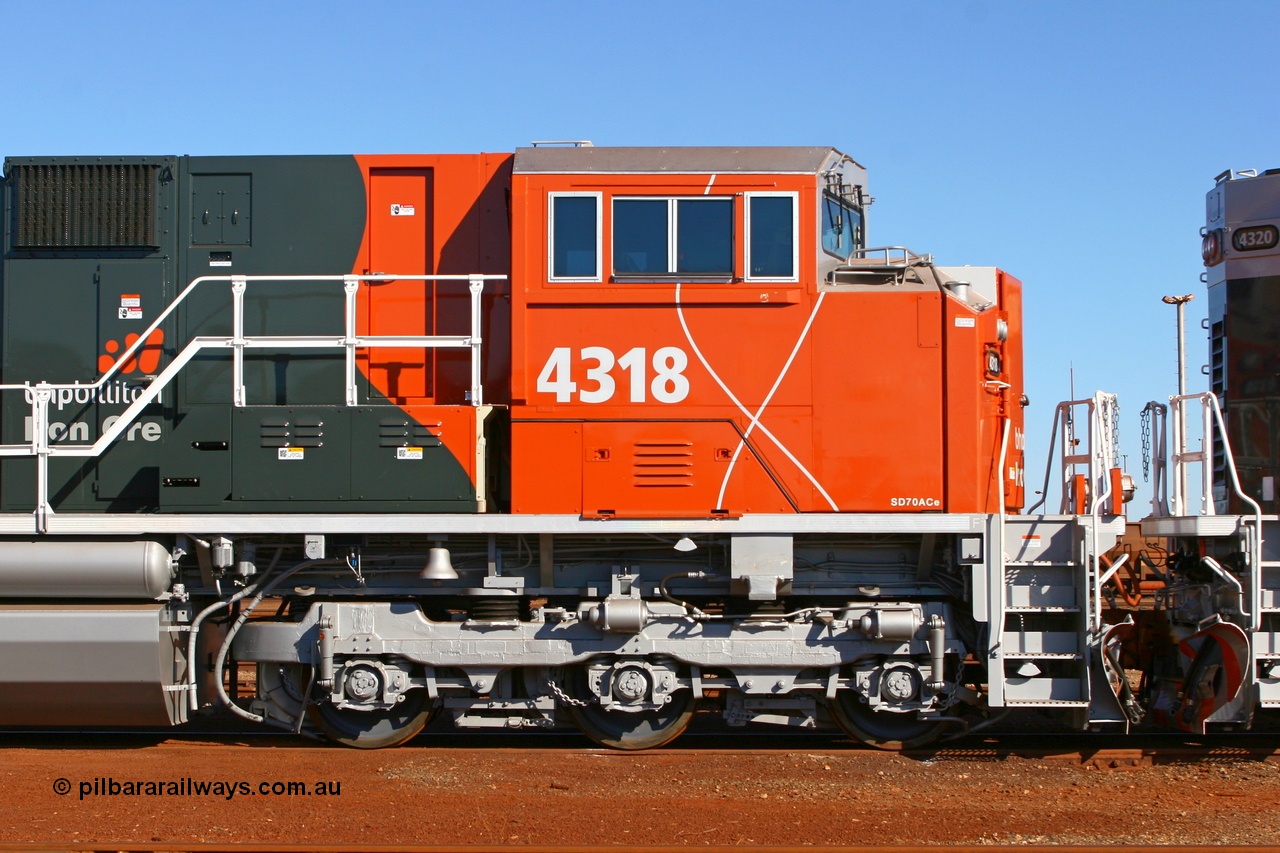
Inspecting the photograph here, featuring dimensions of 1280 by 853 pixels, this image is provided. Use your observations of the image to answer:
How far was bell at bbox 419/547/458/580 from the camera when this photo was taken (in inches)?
342

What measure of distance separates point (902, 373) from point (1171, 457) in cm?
232

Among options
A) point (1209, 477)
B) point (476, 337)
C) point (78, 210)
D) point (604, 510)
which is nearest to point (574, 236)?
point (476, 337)

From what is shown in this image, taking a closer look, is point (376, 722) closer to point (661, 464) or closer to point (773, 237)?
point (661, 464)

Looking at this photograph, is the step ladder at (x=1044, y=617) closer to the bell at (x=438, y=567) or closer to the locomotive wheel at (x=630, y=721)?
the locomotive wheel at (x=630, y=721)

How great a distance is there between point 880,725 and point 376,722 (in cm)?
398

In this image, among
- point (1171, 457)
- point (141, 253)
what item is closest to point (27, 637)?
point (141, 253)

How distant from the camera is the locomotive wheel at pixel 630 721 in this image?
9.05 m

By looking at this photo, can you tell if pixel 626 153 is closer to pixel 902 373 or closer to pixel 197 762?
pixel 902 373

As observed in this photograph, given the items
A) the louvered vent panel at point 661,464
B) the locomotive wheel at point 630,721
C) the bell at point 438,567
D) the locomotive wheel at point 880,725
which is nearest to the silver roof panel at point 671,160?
the louvered vent panel at point 661,464

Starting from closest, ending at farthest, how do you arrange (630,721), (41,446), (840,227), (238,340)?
(41,446) → (238,340) → (630,721) → (840,227)

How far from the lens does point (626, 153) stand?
8797 millimetres

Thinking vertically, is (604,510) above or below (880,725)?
above

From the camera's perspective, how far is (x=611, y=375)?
8711 millimetres

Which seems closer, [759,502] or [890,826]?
[890,826]
